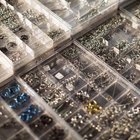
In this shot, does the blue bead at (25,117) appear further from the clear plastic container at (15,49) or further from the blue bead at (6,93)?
the clear plastic container at (15,49)

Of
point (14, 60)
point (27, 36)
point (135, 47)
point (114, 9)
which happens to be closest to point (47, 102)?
point (14, 60)

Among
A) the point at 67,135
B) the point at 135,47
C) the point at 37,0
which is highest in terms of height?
the point at 37,0

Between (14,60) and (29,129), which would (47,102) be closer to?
(29,129)

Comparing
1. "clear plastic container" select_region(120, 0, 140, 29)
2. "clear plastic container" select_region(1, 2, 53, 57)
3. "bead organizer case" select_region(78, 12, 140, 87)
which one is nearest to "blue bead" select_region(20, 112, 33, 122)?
"clear plastic container" select_region(1, 2, 53, 57)

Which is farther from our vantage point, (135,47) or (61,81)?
(135,47)

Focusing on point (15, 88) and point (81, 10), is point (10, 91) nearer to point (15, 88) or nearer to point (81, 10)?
point (15, 88)
